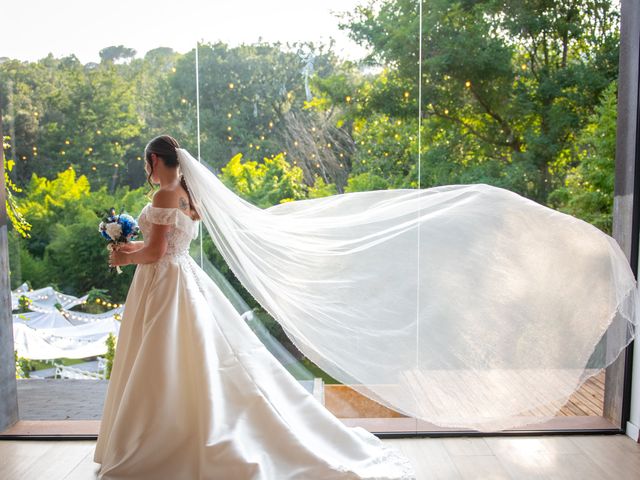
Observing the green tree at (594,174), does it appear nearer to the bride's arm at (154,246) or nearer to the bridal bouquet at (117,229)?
the bride's arm at (154,246)

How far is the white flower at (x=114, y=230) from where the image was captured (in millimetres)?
2928

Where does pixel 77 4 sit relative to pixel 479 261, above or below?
above

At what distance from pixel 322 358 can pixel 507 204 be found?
1.12 metres

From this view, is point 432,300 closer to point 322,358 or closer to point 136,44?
point 322,358

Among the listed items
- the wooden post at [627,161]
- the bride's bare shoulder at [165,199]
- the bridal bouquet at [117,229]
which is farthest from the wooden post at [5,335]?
the wooden post at [627,161]

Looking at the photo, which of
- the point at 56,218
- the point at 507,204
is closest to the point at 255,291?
the point at 507,204

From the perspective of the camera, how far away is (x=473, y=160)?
3.65 m

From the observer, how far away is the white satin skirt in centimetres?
260

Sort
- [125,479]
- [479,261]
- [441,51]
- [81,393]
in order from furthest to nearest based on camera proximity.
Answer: [81,393] < [441,51] < [479,261] < [125,479]

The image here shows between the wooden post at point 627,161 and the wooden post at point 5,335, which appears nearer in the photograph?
the wooden post at point 627,161

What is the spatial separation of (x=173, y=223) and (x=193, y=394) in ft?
2.56

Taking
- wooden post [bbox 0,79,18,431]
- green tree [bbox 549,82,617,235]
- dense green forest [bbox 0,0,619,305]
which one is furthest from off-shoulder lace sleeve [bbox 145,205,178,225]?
green tree [bbox 549,82,617,235]

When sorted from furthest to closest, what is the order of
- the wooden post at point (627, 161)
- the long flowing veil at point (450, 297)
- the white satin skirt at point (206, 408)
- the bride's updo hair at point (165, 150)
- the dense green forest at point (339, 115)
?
the dense green forest at point (339, 115)
the wooden post at point (627, 161)
the bride's updo hair at point (165, 150)
the long flowing veil at point (450, 297)
the white satin skirt at point (206, 408)

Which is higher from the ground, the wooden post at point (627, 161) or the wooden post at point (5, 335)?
the wooden post at point (627, 161)
